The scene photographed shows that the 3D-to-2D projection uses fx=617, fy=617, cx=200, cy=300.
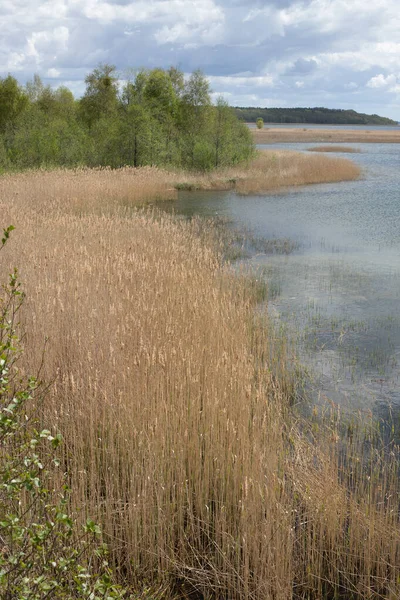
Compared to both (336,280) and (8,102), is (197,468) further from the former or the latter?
Result: (8,102)

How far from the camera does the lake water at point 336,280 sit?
7164mm

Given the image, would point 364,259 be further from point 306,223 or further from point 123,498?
point 123,498

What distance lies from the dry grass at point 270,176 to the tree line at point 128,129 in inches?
111

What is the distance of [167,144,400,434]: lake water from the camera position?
282 inches

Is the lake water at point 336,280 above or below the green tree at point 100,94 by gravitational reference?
below

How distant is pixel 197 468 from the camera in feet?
13.7

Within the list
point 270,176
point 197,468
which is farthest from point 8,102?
point 197,468

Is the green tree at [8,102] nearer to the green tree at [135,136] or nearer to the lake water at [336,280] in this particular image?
the green tree at [135,136]

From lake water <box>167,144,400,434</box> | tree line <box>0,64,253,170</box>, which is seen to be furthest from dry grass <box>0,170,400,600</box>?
tree line <box>0,64,253,170</box>

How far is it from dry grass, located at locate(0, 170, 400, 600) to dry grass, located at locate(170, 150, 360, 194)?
20666mm

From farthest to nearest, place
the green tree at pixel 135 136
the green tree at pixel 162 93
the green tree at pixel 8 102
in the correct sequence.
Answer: the green tree at pixel 162 93 < the green tree at pixel 8 102 < the green tree at pixel 135 136

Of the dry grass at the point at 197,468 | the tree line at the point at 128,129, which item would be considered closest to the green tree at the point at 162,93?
the tree line at the point at 128,129

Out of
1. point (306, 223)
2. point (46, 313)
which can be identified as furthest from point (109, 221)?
point (306, 223)

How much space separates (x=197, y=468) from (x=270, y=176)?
2632cm
